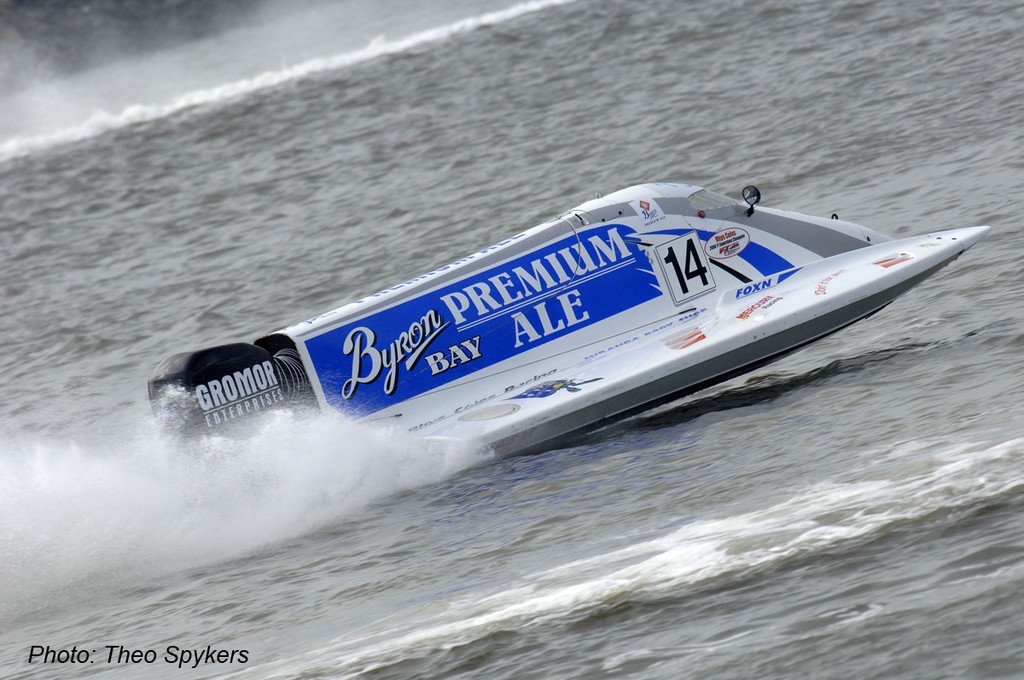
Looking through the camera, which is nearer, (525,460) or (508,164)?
(525,460)

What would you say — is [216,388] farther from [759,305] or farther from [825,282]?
[825,282]

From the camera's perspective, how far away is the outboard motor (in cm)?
1003

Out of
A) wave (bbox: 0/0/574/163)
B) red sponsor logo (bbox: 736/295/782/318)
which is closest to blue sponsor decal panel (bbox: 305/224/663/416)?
red sponsor logo (bbox: 736/295/782/318)

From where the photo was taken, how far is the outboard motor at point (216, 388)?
32.9 feet

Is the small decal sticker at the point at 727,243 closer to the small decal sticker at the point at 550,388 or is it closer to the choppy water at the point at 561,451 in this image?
the choppy water at the point at 561,451

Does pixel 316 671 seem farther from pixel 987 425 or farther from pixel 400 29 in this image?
pixel 400 29

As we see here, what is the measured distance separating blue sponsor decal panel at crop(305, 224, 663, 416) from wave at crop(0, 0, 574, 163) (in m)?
18.3

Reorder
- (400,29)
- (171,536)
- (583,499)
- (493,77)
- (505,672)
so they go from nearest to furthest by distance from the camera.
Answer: (505,672)
(583,499)
(171,536)
(493,77)
(400,29)

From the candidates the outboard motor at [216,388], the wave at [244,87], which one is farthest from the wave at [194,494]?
the wave at [244,87]

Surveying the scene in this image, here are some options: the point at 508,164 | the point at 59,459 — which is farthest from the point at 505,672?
the point at 508,164

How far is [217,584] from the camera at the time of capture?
9.01 meters

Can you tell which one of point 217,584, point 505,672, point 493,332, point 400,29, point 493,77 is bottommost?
point 505,672

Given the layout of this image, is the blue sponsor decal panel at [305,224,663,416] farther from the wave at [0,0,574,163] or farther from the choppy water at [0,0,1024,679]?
the wave at [0,0,574,163]

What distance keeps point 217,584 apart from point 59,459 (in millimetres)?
2273
